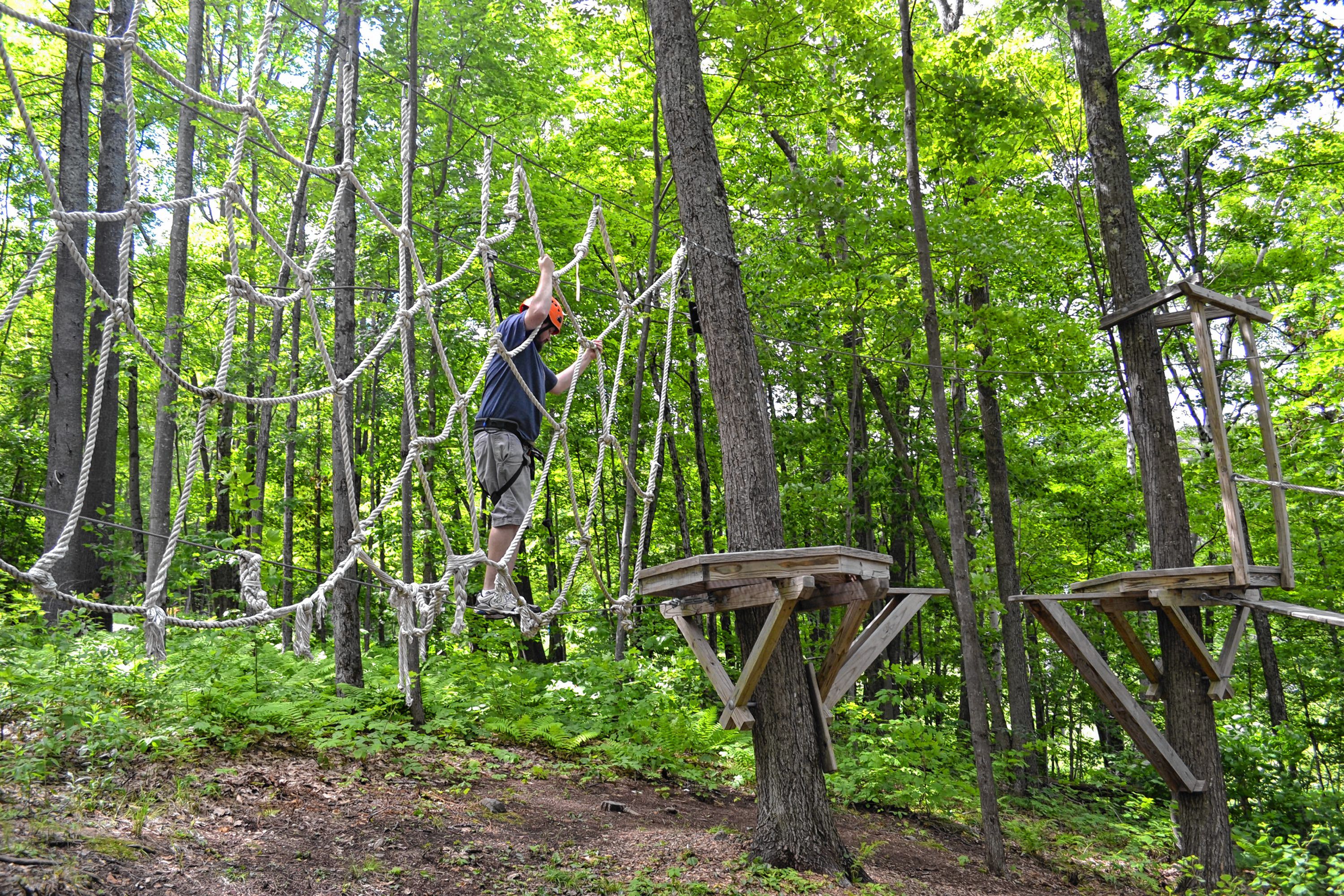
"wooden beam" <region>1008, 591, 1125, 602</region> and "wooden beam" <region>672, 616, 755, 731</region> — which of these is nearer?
"wooden beam" <region>672, 616, 755, 731</region>

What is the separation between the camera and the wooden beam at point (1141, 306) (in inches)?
200

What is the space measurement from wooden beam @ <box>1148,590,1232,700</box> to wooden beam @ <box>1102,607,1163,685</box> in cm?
27

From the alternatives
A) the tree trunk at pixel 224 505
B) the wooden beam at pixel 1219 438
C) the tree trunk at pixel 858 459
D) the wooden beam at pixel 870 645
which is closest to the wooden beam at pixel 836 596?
the wooden beam at pixel 870 645

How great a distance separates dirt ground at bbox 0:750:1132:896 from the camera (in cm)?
312

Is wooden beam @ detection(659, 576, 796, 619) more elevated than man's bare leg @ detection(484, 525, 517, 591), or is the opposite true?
man's bare leg @ detection(484, 525, 517, 591)

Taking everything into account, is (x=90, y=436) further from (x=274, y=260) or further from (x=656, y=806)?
(x=274, y=260)

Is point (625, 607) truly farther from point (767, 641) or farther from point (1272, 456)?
point (1272, 456)

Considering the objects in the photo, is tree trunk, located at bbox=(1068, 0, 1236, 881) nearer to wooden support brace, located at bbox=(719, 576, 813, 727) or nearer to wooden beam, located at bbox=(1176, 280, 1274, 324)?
wooden beam, located at bbox=(1176, 280, 1274, 324)

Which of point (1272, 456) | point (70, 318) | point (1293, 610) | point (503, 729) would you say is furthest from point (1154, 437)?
point (70, 318)

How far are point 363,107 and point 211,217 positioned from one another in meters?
6.16

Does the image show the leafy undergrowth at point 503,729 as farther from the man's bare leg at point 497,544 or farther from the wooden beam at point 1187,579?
the man's bare leg at point 497,544

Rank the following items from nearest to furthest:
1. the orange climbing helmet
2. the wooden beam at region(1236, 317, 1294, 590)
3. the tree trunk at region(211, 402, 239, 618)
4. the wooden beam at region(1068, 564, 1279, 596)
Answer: the orange climbing helmet, the wooden beam at region(1068, 564, 1279, 596), the wooden beam at region(1236, 317, 1294, 590), the tree trunk at region(211, 402, 239, 618)

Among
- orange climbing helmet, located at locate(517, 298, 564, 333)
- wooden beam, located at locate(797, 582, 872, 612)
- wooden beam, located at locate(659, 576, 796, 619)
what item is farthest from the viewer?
orange climbing helmet, located at locate(517, 298, 564, 333)

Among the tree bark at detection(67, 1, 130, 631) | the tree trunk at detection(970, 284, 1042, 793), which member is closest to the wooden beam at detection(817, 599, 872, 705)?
the tree trunk at detection(970, 284, 1042, 793)
